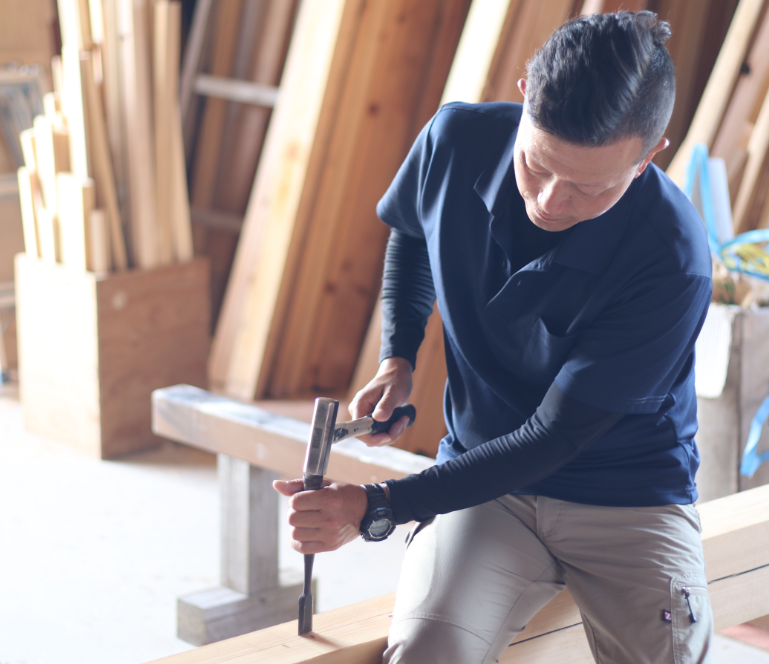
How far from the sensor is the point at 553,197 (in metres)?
1.29

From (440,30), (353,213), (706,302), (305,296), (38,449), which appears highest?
(440,30)

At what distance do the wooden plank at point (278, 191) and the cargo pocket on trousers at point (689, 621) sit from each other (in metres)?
2.42

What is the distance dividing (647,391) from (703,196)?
140 cm

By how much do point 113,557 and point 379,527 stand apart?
1628 millimetres

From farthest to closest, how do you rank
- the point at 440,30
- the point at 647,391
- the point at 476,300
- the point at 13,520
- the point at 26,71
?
→ the point at 26,71 < the point at 440,30 < the point at 13,520 < the point at 476,300 < the point at 647,391

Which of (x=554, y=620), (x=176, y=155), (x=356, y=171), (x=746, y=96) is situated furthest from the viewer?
(x=356, y=171)

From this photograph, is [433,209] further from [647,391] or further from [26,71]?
[26,71]

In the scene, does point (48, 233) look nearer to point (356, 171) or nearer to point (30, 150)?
point (30, 150)

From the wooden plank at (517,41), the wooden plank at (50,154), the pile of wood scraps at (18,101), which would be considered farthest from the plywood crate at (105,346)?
the wooden plank at (517,41)

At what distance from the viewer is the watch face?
1358 millimetres

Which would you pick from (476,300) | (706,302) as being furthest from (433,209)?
(706,302)

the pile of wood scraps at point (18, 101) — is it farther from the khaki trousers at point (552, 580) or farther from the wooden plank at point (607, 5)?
the khaki trousers at point (552, 580)

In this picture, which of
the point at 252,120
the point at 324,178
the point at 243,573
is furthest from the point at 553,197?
the point at 252,120

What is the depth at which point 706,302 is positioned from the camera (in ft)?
4.55
